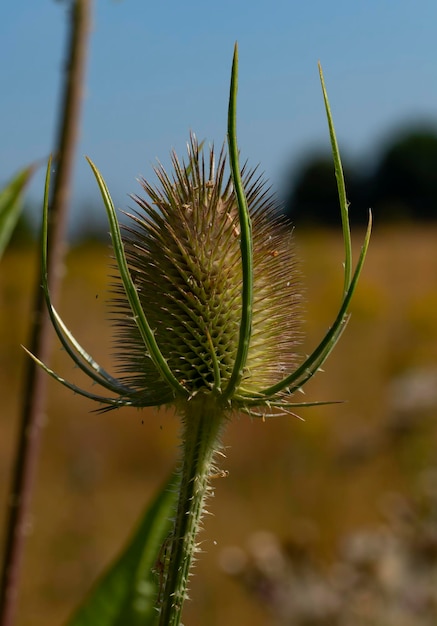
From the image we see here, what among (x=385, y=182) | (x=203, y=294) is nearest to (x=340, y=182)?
(x=203, y=294)

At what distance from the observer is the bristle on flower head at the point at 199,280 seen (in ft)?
2.29

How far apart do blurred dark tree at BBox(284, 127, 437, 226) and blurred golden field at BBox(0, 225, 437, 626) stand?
57.4 feet

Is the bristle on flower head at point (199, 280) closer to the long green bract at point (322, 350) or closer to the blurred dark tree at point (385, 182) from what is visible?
the long green bract at point (322, 350)

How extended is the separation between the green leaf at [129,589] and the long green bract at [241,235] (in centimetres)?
44

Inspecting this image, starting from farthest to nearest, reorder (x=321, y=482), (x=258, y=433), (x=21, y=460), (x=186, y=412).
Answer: (x=258, y=433), (x=321, y=482), (x=21, y=460), (x=186, y=412)

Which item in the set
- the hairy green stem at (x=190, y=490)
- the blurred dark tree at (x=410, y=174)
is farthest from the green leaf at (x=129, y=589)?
the blurred dark tree at (x=410, y=174)

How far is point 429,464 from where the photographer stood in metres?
Result: 3.40

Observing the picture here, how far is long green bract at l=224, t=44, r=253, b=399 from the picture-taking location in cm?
48

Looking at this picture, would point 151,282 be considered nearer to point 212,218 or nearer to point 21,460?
point 212,218

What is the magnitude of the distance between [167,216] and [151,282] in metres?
0.06

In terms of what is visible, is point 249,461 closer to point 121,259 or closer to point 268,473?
point 268,473

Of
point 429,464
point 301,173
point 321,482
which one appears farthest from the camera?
point 301,173

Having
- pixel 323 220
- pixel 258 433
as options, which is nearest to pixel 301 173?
pixel 323 220

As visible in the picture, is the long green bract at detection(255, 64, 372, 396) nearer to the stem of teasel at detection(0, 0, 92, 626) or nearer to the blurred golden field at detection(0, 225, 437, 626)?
the stem of teasel at detection(0, 0, 92, 626)
